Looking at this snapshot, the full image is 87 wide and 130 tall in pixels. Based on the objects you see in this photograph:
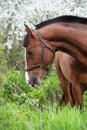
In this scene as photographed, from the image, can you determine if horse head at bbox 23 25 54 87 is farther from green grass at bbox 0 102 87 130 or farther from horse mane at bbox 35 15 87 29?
green grass at bbox 0 102 87 130

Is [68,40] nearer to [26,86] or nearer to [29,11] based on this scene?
[26,86]

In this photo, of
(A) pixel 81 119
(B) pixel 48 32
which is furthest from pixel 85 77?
(A) pixel 81 119

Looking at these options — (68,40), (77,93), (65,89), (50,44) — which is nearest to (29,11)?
(65,89)

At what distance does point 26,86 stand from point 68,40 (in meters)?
3.65

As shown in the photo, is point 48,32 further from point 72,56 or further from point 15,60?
point 15,60

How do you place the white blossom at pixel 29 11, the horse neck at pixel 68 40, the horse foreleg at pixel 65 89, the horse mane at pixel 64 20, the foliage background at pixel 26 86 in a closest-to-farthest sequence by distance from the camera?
the foliage background at pixel 26 86
the horse neck at pixel 68 40
the horse mane at pixel 64 20
the horse foreleg at pixel 65 89
the white blossom at pixel 29 11

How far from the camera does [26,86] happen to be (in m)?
12.0

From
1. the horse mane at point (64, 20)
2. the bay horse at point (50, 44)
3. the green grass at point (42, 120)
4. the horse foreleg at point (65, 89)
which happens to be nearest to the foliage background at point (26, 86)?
the green grass at point (42, 120)

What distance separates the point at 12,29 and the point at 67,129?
7.75m

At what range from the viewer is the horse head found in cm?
825

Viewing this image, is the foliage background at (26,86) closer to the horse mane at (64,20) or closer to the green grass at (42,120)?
the green grass at (42,120)

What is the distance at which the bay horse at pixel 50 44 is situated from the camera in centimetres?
826

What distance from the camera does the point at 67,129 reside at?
274 inches

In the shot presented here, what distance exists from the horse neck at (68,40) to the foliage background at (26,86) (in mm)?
795
